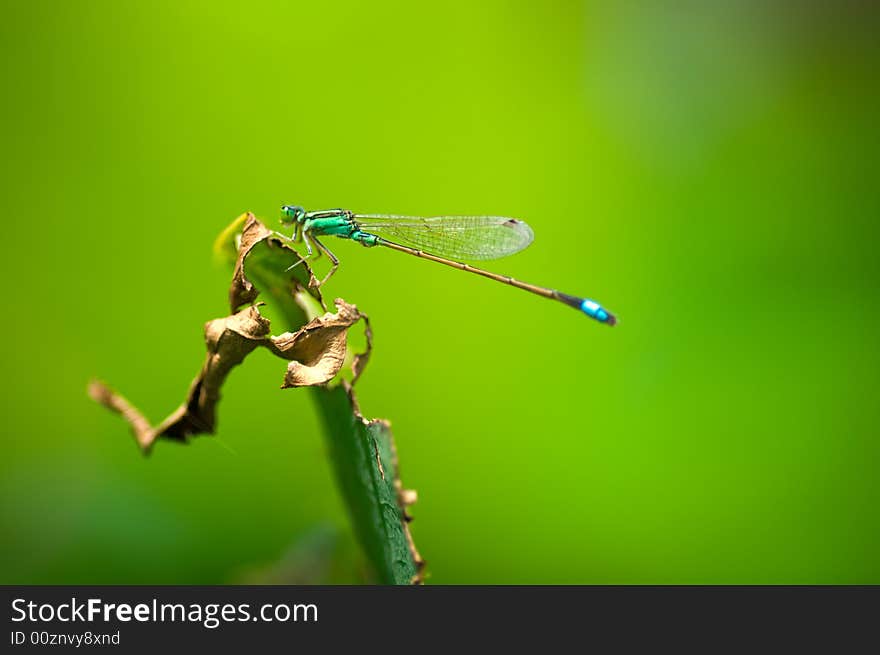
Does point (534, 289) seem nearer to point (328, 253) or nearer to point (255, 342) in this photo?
point (328, 253)

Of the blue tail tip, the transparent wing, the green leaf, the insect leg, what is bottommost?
the green leaf

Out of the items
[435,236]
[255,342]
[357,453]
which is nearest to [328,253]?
[435,236]

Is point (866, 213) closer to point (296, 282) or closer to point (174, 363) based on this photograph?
point (296, 282)

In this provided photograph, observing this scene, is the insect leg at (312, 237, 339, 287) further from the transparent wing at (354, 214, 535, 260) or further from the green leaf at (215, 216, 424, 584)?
the green leaf at (215, 216, 424, 584)

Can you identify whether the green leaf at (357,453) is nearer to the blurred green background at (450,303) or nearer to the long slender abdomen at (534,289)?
the blurred green background at (450,303)

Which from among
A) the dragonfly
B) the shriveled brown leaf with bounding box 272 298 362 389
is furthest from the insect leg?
the shriveled brown leaf with bounding box 272 298 362 389

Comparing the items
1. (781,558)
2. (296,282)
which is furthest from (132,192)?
(781,558)
